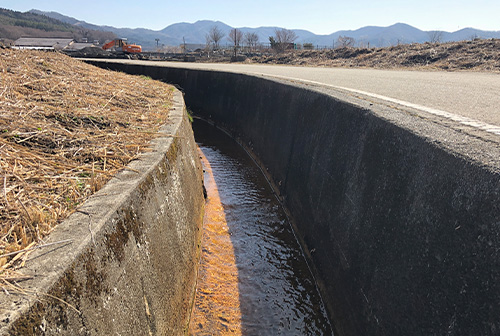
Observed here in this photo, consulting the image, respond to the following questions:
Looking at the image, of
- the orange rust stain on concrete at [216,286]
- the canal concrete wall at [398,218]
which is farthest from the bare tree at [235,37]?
the canal concrete wall at [398,218]

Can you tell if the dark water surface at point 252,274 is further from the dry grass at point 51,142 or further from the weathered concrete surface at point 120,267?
the dry grass at point 51,142

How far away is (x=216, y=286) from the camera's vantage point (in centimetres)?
447

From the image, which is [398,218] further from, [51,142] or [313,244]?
[51,142]

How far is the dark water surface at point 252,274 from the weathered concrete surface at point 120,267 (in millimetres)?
396

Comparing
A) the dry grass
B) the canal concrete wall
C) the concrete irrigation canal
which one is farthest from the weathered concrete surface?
the canal concrete wall

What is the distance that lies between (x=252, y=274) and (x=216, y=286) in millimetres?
516

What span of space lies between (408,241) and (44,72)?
16.7 ft

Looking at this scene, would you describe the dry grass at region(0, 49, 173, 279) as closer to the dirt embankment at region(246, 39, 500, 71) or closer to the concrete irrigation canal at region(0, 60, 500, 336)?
the concrete irrigation canal at region(0, 60, 500, 336)

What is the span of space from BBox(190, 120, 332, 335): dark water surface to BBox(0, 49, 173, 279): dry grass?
1727 mm

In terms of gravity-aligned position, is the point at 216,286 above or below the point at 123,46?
below

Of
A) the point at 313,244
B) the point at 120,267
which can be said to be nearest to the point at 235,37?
the point at 313,244

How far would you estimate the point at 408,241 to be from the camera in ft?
8.12

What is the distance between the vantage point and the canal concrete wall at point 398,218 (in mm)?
1912

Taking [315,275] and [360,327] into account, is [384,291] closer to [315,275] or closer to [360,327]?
[360,327]
